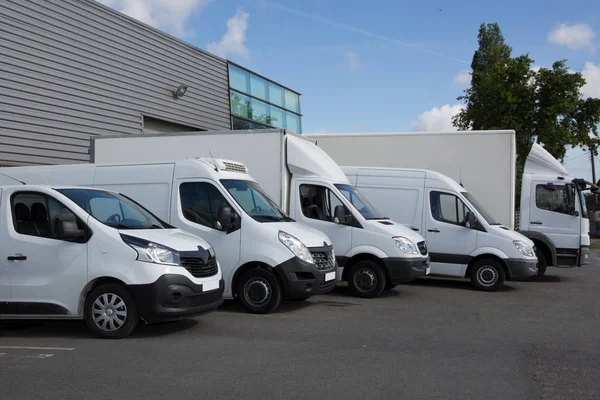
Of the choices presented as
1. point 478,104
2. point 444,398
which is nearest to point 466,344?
point 444,398

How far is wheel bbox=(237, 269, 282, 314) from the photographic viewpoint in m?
9.66

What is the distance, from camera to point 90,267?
766 cm

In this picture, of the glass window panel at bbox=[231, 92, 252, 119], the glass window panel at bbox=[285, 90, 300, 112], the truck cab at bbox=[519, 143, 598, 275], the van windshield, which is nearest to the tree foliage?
the glass window panel at bbox=[285, 90, 300, 112]

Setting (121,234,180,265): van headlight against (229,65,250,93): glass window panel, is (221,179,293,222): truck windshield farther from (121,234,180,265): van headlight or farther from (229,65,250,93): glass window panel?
(229,65,250,93): glass window panel

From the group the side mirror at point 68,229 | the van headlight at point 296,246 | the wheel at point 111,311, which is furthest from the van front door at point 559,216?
the side mirror at point 68,229

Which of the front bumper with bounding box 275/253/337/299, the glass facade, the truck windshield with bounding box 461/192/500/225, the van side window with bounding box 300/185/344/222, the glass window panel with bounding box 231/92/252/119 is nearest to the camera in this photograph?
the front bumper with bounding box 275/253/337/299

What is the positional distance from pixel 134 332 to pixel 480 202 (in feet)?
30.1

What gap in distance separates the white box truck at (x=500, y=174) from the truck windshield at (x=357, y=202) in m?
3.61

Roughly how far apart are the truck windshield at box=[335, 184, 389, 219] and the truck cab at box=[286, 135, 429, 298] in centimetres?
3

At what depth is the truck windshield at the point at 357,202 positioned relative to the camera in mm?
11953

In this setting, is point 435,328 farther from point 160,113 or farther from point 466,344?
point 160,113

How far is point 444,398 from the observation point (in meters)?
5.41

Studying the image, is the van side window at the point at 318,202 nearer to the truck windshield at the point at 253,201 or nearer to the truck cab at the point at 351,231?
the truck cab at the point at 351,231

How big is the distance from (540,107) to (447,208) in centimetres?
2374
